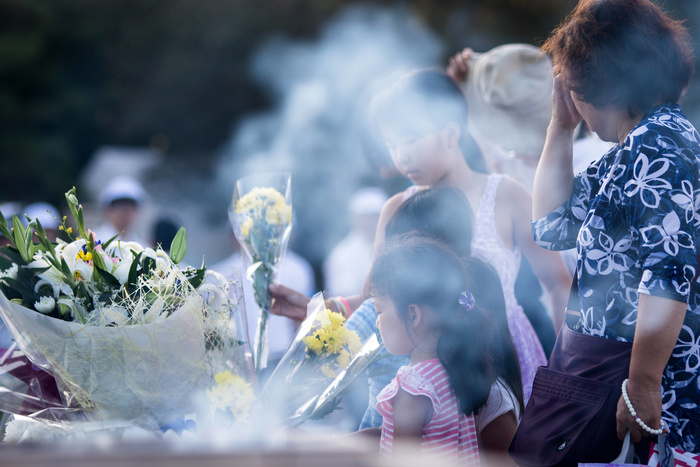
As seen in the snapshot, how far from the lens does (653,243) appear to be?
1446 millimetres

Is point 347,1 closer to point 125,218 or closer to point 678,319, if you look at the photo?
point 125,218

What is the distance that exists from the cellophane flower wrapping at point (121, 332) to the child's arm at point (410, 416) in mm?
386

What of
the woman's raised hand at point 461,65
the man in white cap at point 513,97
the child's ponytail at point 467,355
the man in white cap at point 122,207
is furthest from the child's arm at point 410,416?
the man in white cap at point 122,207

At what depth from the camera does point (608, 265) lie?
158cm

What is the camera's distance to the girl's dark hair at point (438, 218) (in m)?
2.04

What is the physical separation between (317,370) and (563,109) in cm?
98

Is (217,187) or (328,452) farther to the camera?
(217,187)

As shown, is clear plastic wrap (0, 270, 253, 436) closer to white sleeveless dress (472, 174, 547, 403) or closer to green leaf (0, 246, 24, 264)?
green leaf (0, 246, 24, 264)

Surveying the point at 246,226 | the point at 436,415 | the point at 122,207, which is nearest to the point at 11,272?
the point at 246,226

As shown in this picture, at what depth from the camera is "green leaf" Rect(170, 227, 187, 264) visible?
5.34ft

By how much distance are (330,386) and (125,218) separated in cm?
Result: 496

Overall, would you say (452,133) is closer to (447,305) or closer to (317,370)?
(447,305)

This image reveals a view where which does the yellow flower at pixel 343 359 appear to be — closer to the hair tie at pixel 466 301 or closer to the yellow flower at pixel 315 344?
the yellow flower at pixel 315 344

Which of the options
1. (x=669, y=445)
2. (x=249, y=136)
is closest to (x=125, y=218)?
(x=669, y=445)
